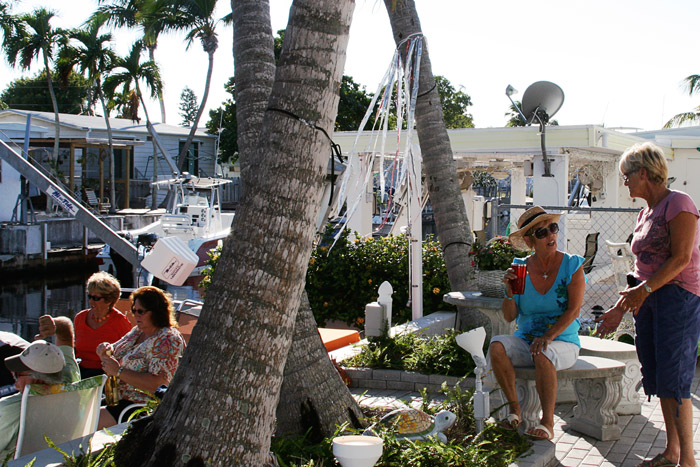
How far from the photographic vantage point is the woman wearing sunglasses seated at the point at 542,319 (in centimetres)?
420

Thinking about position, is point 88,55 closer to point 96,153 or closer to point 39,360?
point 96,153

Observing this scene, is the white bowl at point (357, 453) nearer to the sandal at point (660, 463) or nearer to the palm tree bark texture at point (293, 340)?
the palm tree bark texture at point (293, 340)

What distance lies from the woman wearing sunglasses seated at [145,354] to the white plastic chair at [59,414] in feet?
1.17

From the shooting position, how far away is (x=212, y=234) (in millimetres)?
24266

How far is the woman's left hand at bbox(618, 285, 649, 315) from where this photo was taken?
379cm

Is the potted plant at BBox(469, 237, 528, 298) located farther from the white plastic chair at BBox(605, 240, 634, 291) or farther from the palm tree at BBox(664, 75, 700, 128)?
the palm tree at BBox(664, 75, 700, 128)

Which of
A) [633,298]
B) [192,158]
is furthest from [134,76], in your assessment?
[633,298]

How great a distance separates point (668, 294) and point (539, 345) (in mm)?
781

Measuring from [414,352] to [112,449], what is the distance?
3.38 m

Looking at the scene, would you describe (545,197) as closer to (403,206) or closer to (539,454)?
(403,206)

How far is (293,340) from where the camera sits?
4.00 meters

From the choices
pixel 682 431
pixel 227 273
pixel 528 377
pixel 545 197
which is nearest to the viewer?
pixel 227 273

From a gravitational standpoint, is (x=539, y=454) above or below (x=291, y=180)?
below

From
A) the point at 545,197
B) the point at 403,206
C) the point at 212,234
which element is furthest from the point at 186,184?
the point at 403,206
